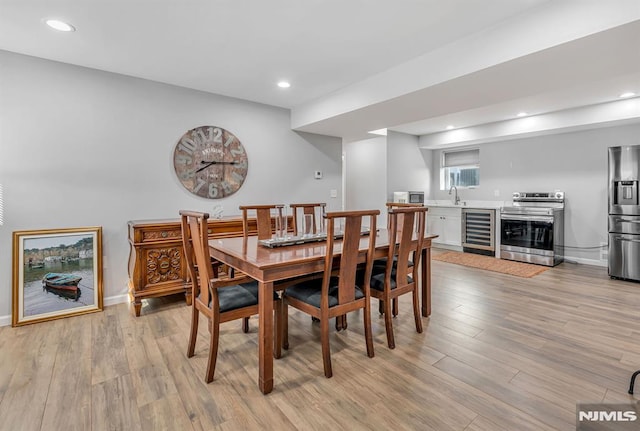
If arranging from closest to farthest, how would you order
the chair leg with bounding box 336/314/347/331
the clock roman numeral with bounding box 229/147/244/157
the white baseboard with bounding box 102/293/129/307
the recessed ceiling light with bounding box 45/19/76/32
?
the recessed ceiling light with bounding box 45/19/76/32 → the chair leg with bounding box 336/314/347/331 → the white baseboard with bounding box 102/293/129/307 → the clock roman numeral with bounding box 229/147/244/157

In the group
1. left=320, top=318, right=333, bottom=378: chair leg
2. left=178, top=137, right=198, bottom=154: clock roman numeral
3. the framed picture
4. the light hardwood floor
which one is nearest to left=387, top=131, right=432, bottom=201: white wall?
the light hardwood floor

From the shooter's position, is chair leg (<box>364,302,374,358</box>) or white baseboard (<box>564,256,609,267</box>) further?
white baseboard (<box>564,256,609,267</box>)

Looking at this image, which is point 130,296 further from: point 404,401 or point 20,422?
point 404,401

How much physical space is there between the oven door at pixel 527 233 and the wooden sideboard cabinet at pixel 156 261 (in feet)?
15.9

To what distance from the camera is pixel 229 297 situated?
2.13 meters

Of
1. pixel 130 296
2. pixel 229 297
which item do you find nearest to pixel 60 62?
pixel 130 296

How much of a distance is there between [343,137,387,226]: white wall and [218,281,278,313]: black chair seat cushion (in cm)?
469

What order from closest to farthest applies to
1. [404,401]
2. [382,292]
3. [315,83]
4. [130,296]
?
1. [404,401]
2. [382,292]
3. [130,296]
4. [315,83]

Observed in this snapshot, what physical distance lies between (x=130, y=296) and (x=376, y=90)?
339 centimetres

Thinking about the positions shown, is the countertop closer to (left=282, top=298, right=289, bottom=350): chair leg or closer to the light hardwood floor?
the light hardwood floor

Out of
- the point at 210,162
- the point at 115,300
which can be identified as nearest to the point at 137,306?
the point at 115,300

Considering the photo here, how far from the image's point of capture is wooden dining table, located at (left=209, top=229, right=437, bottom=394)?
6.14 feet

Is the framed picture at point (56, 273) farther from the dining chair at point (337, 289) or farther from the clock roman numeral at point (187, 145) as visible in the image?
the dining chair at point (337, 289)

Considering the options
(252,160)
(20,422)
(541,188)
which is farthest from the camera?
(541,188)
